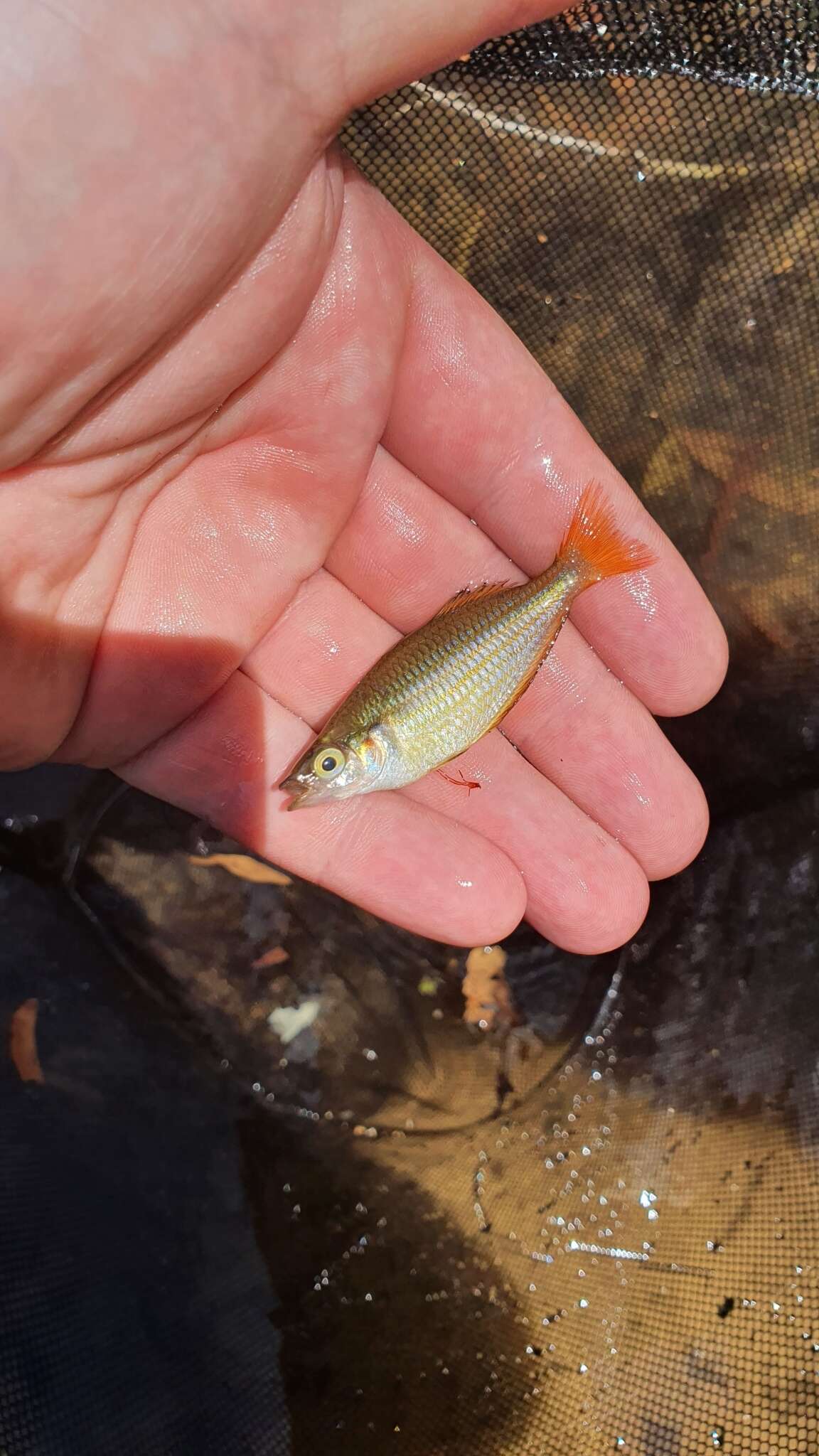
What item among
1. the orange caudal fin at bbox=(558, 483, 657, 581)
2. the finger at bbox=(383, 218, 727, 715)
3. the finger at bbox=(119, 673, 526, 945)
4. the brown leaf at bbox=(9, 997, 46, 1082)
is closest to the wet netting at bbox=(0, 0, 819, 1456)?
the brown leaf at bbox=(9, 997, 46, 1082)

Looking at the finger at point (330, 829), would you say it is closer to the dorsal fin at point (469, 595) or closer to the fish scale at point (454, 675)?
the fish scale at point (454, 675)

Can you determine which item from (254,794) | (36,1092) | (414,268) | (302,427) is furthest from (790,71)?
(36,1092)

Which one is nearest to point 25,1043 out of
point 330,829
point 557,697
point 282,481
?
point 330,829

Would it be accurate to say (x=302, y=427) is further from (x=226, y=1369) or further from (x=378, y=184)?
(x=226, y=1369)

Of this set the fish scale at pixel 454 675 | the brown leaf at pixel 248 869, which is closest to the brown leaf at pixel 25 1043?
the brown leaf at pixel 248 869

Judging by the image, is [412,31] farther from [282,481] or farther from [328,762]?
[328,762]

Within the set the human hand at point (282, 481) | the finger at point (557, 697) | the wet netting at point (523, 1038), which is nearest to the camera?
the human hand at point (282, 481)
